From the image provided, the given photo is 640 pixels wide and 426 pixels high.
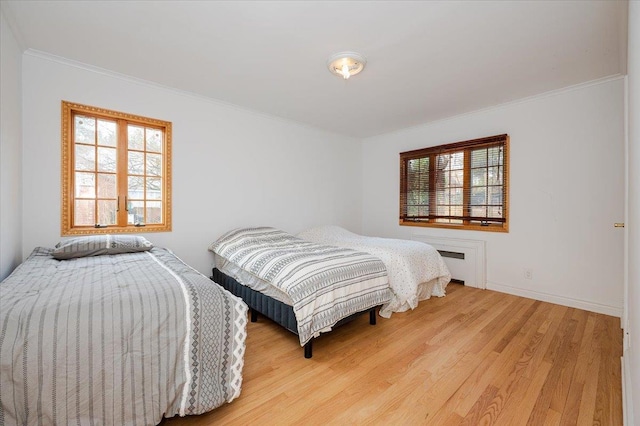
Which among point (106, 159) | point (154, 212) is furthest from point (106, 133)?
point (154, 212)

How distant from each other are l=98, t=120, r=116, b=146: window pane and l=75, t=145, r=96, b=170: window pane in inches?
4.7

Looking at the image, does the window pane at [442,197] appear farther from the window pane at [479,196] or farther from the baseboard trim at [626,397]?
the baseboard trim at [626,397]

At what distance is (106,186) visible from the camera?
108 inches

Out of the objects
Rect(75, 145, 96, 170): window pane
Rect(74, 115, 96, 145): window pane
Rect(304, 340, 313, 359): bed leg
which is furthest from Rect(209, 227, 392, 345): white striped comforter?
Rect(74, 115, 96, 145): window pane

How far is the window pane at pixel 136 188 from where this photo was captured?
113 inches

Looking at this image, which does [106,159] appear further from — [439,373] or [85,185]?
[439,373]

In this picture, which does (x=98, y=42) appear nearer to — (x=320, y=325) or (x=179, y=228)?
(x=179, y=228)

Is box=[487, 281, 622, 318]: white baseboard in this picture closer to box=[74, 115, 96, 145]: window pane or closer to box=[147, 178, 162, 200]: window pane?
box=[147, 178, 162, 200]: window pane

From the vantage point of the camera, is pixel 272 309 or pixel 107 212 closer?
pixel 272 309

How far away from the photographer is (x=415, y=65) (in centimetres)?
243

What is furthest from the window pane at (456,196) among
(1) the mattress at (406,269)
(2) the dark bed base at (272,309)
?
(2) the dark bed base at (272,309)

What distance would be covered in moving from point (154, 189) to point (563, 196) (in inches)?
182

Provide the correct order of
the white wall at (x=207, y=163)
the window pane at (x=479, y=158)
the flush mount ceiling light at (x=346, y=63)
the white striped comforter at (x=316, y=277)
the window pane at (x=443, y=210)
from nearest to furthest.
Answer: the white striped comforter at (x=316, y=277), the flush mount ceiling light at (x=346, y=63), the white wall at (x=207, y=163), the window pane at (x=479, y=158), the window pane at (x=443, y=210)

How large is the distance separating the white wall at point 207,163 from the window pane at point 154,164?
172 millimetres
